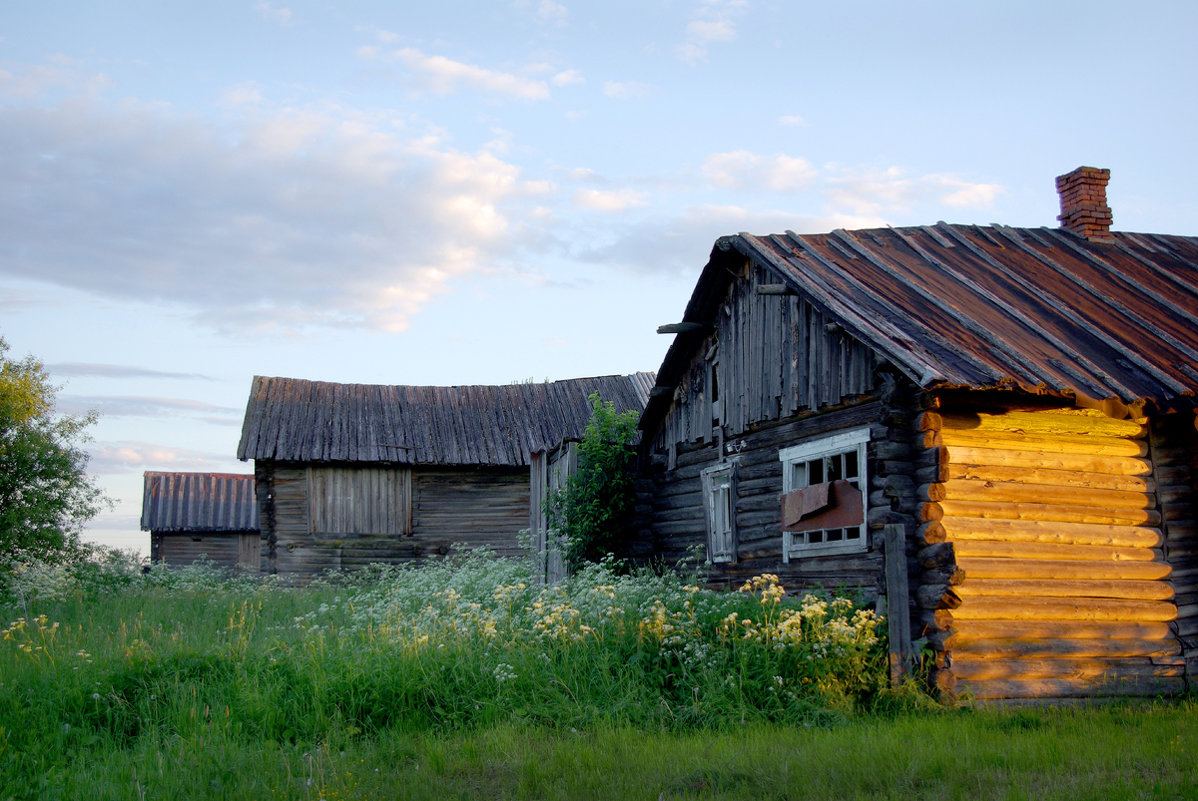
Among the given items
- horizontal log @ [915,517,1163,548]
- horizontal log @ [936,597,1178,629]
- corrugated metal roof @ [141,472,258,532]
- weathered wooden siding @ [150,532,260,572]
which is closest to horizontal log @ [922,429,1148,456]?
horizontal log @ [915,517,1163,548]

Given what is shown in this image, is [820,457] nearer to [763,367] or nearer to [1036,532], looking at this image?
[763,367]

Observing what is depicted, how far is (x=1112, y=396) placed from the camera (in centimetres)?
1005

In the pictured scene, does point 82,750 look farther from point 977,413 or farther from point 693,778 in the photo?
point 977,413

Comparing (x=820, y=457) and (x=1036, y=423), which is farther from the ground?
(x=1036, y=423)

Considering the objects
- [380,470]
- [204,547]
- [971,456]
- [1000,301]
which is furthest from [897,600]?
[204,547]

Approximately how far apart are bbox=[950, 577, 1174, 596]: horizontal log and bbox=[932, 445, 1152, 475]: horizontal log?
1.23 m

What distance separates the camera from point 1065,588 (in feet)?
34.8

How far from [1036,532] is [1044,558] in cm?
29

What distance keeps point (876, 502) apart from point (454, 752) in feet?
17.4

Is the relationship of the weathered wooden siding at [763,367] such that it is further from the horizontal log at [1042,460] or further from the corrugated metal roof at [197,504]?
the corrugated metal roof at [197,504]

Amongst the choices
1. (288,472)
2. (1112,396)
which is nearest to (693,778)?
(1112,396)

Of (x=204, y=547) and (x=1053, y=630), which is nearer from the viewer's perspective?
(x=1053, y=630)

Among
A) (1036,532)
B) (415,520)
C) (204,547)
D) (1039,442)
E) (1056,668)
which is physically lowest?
(204,547)

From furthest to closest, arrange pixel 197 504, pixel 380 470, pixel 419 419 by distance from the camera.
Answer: pixel 197 504 < pixel 419 419 < pixel 380 470
